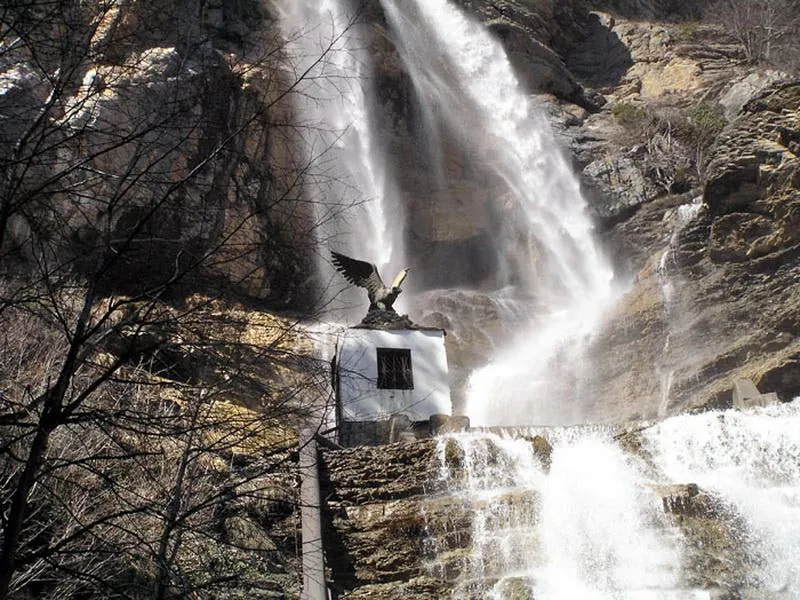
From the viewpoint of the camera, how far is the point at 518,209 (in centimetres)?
2647

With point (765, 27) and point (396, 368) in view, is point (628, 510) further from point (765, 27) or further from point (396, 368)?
point (765, 27)

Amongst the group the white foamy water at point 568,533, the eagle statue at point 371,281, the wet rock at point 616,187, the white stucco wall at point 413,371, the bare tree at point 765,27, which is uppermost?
the bare tree at point 765,27

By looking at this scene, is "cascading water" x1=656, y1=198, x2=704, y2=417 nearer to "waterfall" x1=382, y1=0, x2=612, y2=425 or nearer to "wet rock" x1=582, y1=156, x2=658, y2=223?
"waterfall" x1=382, y1=0, x2=612, y2=425

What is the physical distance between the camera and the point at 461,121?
91.5 ft

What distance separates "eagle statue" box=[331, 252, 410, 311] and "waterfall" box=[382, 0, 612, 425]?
128 inches

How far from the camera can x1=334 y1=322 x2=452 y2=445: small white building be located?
14.5 meters

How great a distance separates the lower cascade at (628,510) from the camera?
8812 mm

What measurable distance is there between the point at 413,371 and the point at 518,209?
12236 mm

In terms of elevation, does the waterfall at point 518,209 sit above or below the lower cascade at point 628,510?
above

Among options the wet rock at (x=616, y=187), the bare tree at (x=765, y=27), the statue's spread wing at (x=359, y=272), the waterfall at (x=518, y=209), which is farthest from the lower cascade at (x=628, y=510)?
the bare tree at (x=765, y=27)

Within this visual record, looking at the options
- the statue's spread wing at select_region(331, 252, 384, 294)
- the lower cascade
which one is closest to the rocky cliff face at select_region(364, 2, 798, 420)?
the statue's spread wing at select_region(331, 252, 384, 294)

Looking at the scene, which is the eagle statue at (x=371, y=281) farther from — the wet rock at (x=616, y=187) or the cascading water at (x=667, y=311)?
the wet rock at (x=616, y=187)

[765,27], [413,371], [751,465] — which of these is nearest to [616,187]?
[765,27]

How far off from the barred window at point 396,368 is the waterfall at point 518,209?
114 inches
